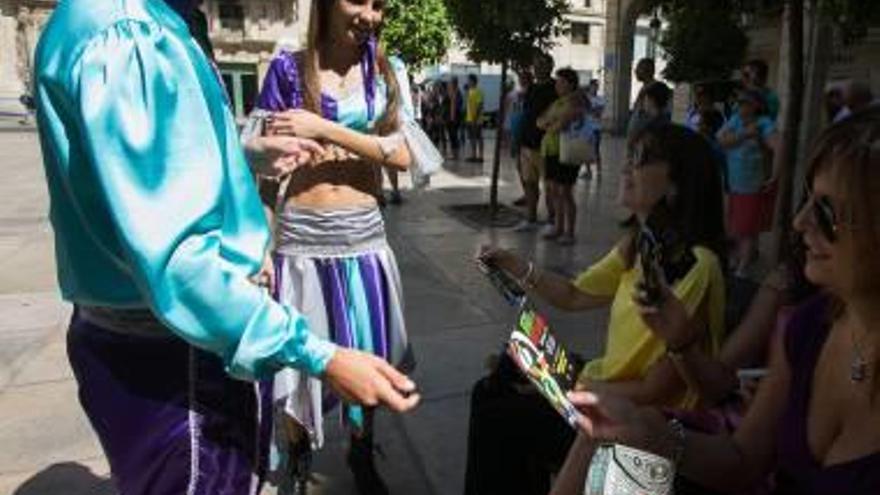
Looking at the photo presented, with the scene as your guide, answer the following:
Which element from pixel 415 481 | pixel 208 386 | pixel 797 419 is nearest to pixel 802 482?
pixel 797 419

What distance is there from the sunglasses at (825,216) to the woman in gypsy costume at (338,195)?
147 cm

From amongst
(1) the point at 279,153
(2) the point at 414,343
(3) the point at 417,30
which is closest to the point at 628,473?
(1) the point at 279,153

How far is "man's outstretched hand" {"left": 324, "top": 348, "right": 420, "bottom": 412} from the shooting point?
1404 mm

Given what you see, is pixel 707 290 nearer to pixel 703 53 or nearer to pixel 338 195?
pixel 338 195

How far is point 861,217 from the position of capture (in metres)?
1.57

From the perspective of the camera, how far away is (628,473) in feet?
4.88

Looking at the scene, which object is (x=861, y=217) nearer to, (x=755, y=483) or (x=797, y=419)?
(x=797, y=419)

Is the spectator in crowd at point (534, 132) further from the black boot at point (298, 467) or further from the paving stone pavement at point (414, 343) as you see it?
the black boot at point (298, 467)

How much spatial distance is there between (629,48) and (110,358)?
2597cm

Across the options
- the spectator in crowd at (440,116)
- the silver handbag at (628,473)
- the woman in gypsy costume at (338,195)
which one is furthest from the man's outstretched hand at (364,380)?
the spectator in crowd at (440,116)

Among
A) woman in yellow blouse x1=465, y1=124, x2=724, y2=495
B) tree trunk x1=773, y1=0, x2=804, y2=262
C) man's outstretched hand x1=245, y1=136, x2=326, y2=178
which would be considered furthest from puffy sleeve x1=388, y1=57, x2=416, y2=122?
tree trunk x1=773, y1=0, x2=804, y2=262

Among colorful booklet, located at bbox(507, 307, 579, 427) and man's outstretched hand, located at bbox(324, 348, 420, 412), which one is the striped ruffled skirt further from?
man's outstretched hand, located at bbox(324, 348, 420, 412)

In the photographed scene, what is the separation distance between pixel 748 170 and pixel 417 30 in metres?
21.8

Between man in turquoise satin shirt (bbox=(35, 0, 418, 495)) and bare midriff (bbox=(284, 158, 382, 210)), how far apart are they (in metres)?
1.28
